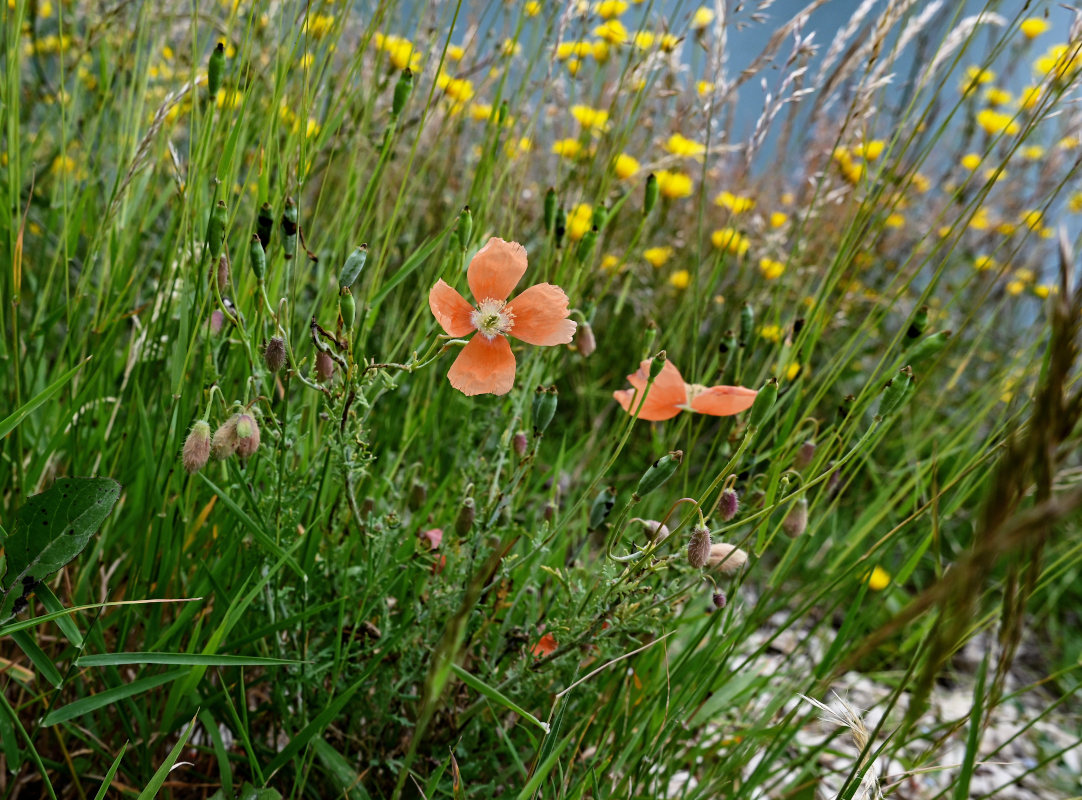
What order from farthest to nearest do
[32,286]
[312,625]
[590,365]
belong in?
[590,365] → [32,286] → [312,625]

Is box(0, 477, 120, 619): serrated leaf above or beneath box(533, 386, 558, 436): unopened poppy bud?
beneath

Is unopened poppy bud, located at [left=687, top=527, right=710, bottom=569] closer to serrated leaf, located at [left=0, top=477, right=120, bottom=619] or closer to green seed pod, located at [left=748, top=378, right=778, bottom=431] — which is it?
green seed pod, located at [left=748, top=378, right=778, bottom=431]

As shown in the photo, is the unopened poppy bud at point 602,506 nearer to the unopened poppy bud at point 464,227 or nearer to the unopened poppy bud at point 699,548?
the unopened poppy bud at point 699,548

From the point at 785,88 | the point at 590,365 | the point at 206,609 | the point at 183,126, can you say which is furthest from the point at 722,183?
the point at 206,609

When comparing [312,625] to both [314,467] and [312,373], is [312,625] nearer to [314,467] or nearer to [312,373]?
[314,467]

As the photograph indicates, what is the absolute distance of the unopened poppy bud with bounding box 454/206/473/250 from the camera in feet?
2.94

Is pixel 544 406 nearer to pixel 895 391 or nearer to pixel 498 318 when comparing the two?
pixel 498 318

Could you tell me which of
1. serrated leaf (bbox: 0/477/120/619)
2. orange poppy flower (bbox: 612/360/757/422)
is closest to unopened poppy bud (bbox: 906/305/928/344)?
orange poppy flower (bbox: 612/360/757/422)

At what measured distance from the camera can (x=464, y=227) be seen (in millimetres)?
922

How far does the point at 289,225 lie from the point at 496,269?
0.23m

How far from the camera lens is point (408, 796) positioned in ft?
3.35

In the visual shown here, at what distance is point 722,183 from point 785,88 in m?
2.92

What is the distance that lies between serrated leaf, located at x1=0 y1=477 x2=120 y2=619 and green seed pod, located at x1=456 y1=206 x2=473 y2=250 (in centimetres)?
45

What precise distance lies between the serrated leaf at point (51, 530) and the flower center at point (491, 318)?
411 millimetres
